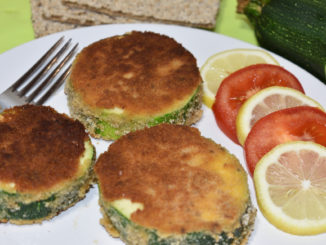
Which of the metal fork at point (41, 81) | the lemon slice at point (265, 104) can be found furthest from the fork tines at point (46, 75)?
the lemon slice at point (265, 104)

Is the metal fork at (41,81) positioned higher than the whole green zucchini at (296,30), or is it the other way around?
the whole green zucchini at (296,30)

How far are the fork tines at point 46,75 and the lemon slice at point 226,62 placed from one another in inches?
45.9

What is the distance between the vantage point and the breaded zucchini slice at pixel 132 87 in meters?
3.42

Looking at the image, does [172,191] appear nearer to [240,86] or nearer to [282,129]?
[282,129]

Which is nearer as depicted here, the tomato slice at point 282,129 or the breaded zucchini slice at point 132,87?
the tomato slice at point 282,129

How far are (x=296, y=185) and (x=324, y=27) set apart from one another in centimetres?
185

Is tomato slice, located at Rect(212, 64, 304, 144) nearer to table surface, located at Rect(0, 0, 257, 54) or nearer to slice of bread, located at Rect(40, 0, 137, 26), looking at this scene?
table surface, located at Rect(0, 0, 257, 54)

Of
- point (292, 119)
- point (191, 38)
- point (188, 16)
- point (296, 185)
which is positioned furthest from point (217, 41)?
point (296, 185)

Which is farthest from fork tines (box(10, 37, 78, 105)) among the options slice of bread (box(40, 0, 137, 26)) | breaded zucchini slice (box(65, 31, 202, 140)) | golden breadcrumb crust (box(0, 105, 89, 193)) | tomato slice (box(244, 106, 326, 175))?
tomato slice (box(244, 106, 326, 175))

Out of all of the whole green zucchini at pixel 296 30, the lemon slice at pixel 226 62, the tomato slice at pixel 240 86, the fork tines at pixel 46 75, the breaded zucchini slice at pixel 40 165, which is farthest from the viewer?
the whole green zucchini at pixel 296 30

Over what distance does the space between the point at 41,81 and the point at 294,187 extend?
→ 2.17m

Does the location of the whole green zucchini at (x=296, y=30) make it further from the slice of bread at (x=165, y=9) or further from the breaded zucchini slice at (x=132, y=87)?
the breaded zucchini slice at (x=132, y=87)

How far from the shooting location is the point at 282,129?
3266mm

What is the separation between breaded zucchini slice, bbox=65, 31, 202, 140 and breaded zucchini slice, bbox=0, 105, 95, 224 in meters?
0.29
